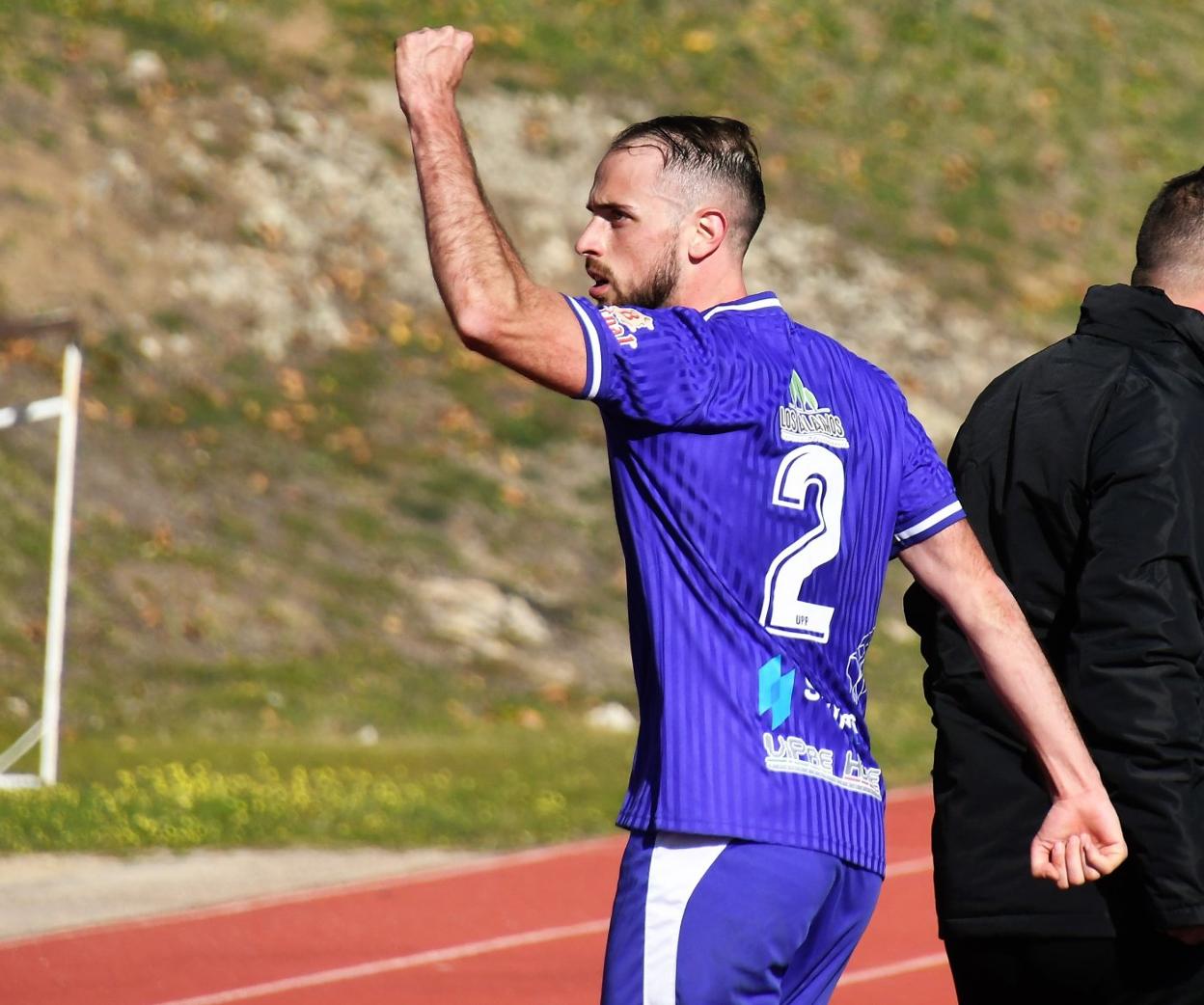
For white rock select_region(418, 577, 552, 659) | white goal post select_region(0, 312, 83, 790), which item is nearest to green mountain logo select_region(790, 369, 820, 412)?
white goal post select_region(0, 312, 83, 790)

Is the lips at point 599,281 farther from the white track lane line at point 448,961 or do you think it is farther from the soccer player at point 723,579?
the white track lane line at point 448,961

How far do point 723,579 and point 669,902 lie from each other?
513mm

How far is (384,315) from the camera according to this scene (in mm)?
19844

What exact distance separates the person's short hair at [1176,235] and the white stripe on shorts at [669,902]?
1.37 meters

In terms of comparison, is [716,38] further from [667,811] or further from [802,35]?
[667,811]

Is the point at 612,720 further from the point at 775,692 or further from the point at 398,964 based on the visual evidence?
the point at 775,692

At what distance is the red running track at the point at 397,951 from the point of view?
7344 mm

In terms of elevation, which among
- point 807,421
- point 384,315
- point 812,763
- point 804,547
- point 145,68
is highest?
point 145,68

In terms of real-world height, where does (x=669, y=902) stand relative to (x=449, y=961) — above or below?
above

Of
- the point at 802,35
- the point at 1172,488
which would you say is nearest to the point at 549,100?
the point at 802,35

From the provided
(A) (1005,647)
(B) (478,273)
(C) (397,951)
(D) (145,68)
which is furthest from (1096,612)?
(D) (145,68)

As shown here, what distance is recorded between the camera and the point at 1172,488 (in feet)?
11.1

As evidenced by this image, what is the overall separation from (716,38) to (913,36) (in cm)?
311

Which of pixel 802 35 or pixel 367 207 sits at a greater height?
pixel 802 35
